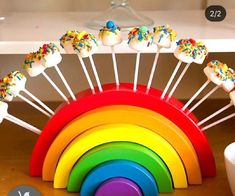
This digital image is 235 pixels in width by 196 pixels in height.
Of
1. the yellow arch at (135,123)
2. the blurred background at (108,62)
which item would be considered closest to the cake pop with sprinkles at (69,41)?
the yellow arch at (135,123)

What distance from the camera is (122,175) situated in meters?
0.77

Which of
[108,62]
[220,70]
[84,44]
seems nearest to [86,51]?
[84,44]

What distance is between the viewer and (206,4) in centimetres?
120

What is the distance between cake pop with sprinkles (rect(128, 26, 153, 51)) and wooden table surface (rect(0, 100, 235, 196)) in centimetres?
26

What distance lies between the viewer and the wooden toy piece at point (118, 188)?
762mm

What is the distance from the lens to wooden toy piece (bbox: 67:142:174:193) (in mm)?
771

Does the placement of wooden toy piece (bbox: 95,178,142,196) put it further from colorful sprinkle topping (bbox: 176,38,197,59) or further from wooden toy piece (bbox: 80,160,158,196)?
colorful sprinkle topping (bbox: 176,38,197,59)

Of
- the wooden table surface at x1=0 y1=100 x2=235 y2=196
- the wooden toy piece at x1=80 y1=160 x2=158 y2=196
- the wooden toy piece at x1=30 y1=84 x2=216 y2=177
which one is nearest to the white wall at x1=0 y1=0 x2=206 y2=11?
the wooden table surface at x1=0 y1=100 x2=235 y2=196

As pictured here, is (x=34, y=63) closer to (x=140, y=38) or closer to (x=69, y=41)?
(x=69, y=41)

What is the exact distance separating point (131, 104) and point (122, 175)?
12 centimetres

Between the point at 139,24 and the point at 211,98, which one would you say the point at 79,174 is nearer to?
the point at 139,24

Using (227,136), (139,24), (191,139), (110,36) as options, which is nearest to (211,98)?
(227,136)

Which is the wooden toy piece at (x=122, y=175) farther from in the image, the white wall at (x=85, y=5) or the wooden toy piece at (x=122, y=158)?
the white wall at (x=85, y=5)

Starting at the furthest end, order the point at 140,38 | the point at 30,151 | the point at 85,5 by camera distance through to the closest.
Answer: the point at 85,5, the point at 30,151, the point at 140,38
